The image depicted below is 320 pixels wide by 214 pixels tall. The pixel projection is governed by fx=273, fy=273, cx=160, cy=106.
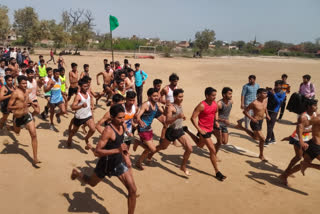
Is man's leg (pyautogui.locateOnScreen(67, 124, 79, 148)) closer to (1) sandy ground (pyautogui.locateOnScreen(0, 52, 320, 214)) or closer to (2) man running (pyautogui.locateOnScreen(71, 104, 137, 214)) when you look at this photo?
(1) sandy ground (pyautogui.locateOnScreen(0, 52, 320, 214))

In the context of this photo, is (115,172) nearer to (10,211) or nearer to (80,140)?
(10,211)

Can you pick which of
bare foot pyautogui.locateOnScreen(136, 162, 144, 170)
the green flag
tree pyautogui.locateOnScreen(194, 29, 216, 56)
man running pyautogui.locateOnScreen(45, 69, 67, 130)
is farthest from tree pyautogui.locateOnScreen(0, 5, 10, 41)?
bare foot pyautogui.locateOnScreen(136, 162, 144, 170)

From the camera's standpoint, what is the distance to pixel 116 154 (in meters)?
4.00

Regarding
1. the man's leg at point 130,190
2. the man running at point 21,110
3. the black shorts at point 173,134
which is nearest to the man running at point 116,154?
the man's leg at point 130,190

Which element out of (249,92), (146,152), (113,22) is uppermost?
(113,22)

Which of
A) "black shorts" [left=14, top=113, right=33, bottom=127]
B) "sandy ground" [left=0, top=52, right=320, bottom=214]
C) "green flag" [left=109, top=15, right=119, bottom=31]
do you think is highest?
"green flag" [left=109, top=15, right=119, bottom=31]

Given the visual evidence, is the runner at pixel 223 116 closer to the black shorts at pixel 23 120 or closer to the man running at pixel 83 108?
the man running at pixel 83 108

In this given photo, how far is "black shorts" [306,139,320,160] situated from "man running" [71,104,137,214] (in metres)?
3.40

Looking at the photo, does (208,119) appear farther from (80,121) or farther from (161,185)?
(80,121)

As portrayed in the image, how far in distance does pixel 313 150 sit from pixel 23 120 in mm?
5682

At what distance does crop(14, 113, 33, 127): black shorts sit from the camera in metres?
5.56

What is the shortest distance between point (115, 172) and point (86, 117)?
2.73 meters

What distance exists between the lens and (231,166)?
643 centimetres

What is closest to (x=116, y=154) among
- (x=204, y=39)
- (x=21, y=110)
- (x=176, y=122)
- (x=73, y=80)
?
(x=176, y=122)
